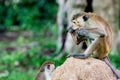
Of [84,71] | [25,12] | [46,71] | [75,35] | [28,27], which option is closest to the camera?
[84,71]

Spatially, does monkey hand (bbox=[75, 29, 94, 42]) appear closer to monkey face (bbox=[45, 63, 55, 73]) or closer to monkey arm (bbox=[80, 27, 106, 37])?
monkey arm (bbox=[80, 27, 106, 37])

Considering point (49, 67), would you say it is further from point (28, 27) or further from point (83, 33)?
point (28, 27)

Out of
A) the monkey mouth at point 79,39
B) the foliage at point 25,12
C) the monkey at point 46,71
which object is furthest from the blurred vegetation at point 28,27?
the monkey mouth at point 79,39

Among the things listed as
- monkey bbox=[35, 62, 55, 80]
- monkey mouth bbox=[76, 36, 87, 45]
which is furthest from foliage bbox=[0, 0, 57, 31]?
monkey mouth bbox=[76, 36, 87, 45]

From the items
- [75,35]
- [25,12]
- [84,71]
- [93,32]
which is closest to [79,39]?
[75,35]

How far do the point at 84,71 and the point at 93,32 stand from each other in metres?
0.75

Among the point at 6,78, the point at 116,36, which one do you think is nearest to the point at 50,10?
the point at 116,36

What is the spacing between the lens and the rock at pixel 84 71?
701 centimetres

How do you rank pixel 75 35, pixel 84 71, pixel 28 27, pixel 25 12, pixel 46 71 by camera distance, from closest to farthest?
1. pixel 84 71
2. pixel 75 35
3. pixel 46 71
4. pixel 28 27
5. pixel 25 12

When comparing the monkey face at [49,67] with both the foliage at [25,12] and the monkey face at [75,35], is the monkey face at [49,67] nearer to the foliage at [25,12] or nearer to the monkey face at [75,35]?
the monkey face at [75,35]

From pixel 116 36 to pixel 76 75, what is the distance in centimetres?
856

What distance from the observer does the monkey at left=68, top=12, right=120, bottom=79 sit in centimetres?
748

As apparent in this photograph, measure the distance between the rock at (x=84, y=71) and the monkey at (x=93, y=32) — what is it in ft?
0.78

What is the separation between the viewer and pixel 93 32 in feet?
24.8
